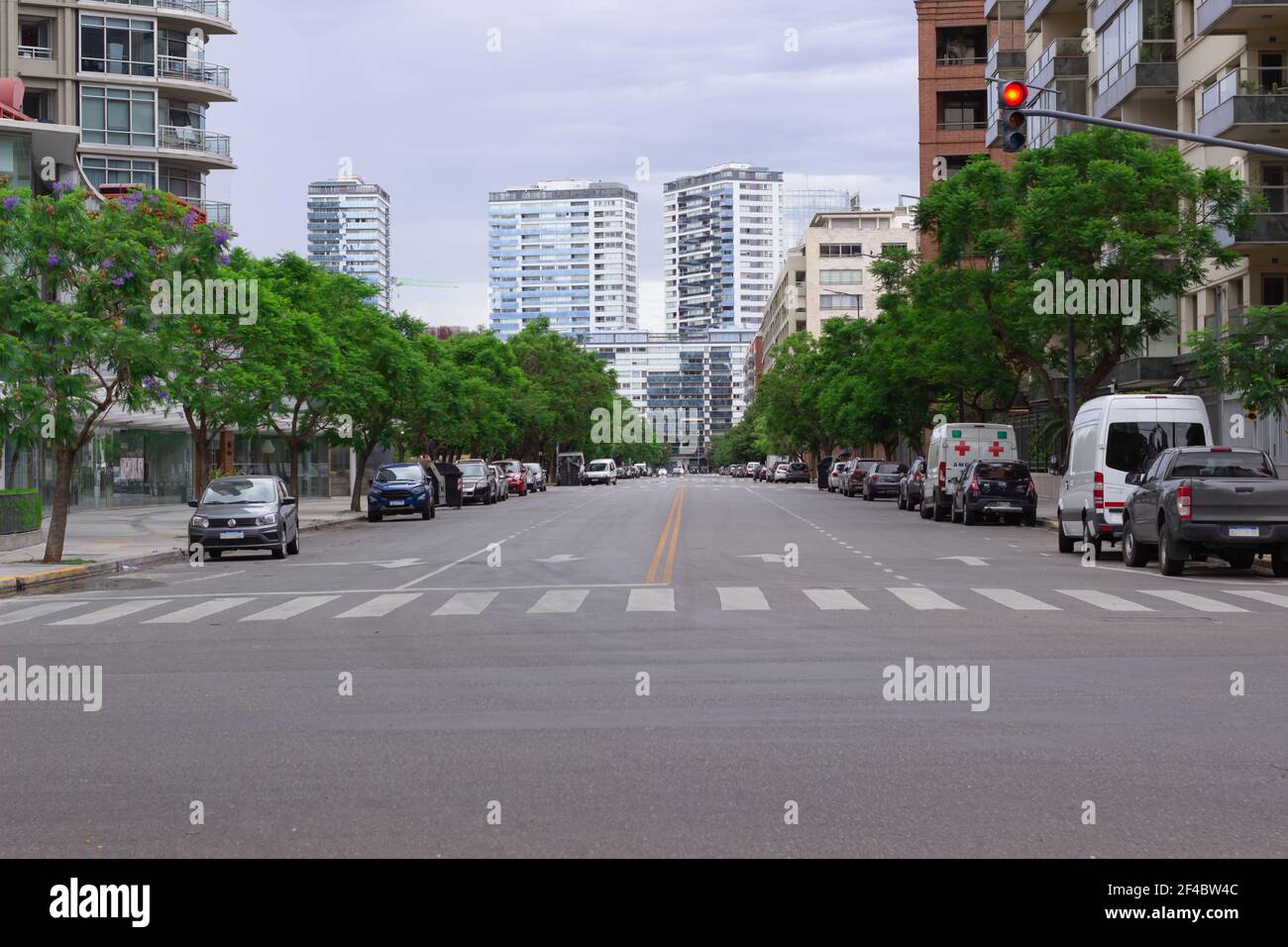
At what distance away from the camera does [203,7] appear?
67.2 metres

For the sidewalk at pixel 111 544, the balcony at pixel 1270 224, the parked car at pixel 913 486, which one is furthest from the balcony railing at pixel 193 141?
the balcony at pixel 1270 224

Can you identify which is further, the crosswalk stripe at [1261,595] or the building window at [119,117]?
the building window at [119,117]

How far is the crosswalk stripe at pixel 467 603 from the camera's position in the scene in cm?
1730

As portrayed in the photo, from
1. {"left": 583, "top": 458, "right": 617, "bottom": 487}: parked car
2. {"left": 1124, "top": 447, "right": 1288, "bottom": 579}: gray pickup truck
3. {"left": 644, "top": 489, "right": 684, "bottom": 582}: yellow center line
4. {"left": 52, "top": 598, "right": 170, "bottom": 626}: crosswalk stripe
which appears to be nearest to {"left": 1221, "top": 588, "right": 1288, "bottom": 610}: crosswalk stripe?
→ {"left": 1124, "top": 447, "right": 1288, "bottom": 579}: gray pickup truck

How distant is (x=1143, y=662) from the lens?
12.3 m

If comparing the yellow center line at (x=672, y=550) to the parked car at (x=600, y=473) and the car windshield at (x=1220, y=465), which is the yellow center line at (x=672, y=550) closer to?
the car windshield at (x=1220, y=465)

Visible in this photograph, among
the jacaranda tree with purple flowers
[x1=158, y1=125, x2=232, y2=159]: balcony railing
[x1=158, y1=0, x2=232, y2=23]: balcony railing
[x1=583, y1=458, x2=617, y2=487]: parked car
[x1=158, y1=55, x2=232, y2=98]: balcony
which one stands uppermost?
[x1=158, y1=0, x2=232, y2=23]: balcony railing

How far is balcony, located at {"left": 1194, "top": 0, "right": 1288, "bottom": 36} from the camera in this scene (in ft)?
128

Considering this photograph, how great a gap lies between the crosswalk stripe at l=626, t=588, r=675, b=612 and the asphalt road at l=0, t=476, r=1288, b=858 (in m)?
0.08

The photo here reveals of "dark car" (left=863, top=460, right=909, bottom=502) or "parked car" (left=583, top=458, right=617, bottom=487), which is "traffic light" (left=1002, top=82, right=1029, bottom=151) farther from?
"parked car" (left=583, top=458, right=617, bottom=487)

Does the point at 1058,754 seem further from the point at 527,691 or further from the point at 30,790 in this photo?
the point at 30,790

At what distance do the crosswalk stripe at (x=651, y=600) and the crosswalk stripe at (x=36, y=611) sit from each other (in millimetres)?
7103
